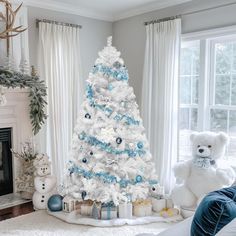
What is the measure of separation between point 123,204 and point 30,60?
2.29 m

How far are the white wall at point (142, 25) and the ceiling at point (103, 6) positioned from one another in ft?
0.29

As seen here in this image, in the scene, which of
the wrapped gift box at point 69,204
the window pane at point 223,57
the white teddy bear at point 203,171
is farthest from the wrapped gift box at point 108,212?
the window pane at point 223,57

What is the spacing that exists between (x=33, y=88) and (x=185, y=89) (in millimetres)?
2044

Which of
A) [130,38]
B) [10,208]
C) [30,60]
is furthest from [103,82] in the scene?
[10,208]

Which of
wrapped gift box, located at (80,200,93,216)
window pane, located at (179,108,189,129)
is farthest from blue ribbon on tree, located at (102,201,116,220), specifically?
→ window pane, located at (179,108,189,129)

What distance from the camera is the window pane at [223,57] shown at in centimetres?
377

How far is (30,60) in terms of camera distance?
415 centimetres

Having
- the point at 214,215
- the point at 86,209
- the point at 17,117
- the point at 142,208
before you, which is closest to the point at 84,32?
the point at 17,117

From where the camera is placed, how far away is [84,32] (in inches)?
186

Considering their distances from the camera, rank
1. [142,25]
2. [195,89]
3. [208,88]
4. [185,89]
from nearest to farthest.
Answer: [208,88]
[195,89]
[185,89]
[142,25]

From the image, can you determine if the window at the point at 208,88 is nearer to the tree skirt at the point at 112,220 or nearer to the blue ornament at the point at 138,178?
the blue ornament at the point at 138,178

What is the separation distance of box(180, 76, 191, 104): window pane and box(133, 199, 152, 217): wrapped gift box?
1532mm

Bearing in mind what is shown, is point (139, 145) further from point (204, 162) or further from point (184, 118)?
point (184, 118)

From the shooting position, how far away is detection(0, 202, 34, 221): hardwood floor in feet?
11.6
